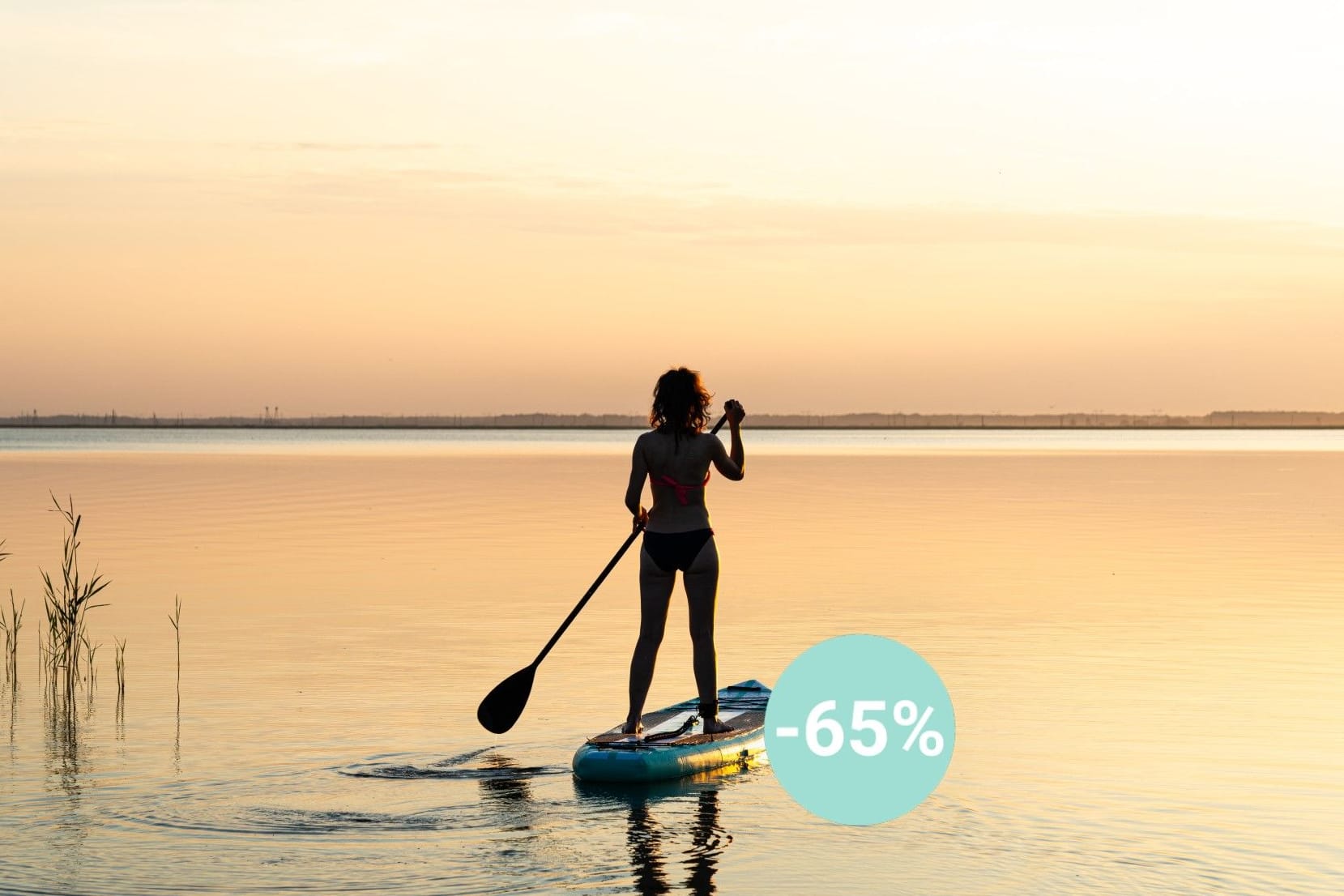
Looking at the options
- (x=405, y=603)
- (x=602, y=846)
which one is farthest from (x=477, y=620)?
(x=602, y=846)

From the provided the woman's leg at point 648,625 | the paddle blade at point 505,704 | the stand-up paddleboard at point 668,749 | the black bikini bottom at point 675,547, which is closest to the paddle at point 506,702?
the paddle blade at point 505,704

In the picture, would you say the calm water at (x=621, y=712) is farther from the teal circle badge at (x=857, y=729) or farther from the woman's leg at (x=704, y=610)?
the woman's leg at (x=704, y=610)

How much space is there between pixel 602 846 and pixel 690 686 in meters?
5.61

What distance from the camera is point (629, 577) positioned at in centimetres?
2508

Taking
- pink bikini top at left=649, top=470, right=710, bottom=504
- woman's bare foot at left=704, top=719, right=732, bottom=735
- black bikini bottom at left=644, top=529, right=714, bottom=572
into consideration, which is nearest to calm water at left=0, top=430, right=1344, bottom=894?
woman's bare foot at left=704, top=719, right=732, bottom=735

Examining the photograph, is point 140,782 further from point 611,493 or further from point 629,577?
point 611,493

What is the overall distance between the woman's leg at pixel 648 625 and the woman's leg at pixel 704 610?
0.17 m

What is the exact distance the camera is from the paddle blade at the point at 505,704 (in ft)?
42.7

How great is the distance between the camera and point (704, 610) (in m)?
11.6

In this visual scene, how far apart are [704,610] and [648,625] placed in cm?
44

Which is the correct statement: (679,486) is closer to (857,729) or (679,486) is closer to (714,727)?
(714,727)

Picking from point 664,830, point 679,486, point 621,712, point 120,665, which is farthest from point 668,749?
point 120,665

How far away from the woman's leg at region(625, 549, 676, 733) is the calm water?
76 centimetres

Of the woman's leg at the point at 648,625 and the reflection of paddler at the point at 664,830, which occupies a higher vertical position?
the woman's leg at the point at 648,625
